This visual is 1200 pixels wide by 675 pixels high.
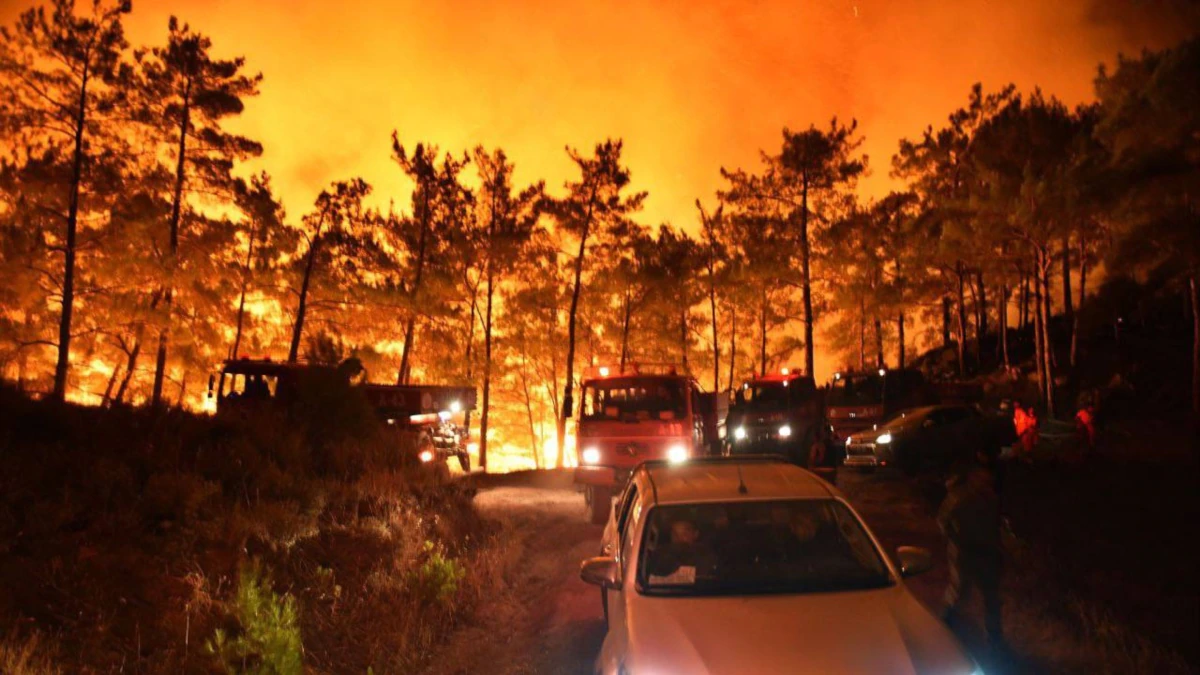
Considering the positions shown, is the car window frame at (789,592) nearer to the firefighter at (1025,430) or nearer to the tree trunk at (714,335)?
the firefighter at (1025,430)

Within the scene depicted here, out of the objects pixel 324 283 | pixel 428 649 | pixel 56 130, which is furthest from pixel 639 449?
pixel 324 283

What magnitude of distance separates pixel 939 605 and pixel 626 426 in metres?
6.72

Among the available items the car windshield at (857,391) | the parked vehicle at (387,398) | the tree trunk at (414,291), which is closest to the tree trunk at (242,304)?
the tree trunk at (414,291)

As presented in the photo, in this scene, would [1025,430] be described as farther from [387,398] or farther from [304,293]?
[304,293]

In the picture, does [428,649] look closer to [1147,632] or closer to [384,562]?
[384,562]

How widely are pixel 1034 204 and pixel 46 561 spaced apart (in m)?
25.9

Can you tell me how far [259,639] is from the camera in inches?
220

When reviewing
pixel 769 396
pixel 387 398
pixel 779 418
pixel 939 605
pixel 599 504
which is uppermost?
pixel 769 396

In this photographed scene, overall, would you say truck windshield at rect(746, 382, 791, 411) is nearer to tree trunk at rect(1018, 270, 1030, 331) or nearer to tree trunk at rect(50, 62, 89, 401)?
tree trunk at rect(50, 62, 89, 401)

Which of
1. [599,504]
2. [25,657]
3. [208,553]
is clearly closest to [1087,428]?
[599,504]

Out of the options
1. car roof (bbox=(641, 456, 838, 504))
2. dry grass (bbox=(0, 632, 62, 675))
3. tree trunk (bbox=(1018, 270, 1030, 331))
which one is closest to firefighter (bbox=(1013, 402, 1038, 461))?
car roof (bbox=(641, 456, 838, 504))

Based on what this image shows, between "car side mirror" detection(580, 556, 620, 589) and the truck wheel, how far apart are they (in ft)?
26.7

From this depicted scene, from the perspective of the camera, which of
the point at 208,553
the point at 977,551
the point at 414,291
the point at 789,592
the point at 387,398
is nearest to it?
the point at 789,592

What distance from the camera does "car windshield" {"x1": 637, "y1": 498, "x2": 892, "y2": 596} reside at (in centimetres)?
445
